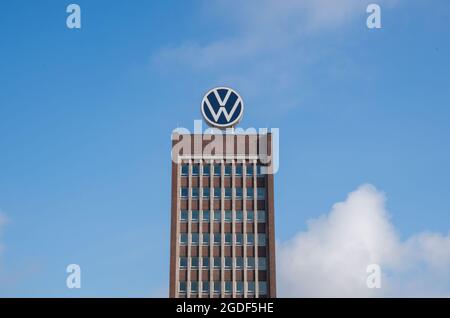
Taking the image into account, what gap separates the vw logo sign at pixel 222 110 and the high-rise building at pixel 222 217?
5037 millimetres

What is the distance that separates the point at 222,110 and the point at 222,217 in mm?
13467

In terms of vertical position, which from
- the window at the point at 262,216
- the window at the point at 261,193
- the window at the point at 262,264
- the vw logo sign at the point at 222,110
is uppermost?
the vw logo sign at the point at 222,110

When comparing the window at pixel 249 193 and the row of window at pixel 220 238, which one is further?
the window at pixel 249 193

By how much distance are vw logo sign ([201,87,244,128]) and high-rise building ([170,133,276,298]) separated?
504 centimetres

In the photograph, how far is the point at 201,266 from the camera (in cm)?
7706

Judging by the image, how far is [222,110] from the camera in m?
75.2

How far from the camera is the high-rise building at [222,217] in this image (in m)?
76.3

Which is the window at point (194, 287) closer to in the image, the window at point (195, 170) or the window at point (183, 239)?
the window at point (183, 239)

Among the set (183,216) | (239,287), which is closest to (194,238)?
(183,216)

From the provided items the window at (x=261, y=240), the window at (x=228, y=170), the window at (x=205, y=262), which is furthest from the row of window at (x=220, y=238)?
the window at (x=228, y=170)

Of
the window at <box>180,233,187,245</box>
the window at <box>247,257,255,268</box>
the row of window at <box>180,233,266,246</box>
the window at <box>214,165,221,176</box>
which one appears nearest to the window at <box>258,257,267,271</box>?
the window at <box>247,257,255,268</box>

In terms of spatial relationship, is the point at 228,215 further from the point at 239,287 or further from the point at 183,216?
the point at 239,287
